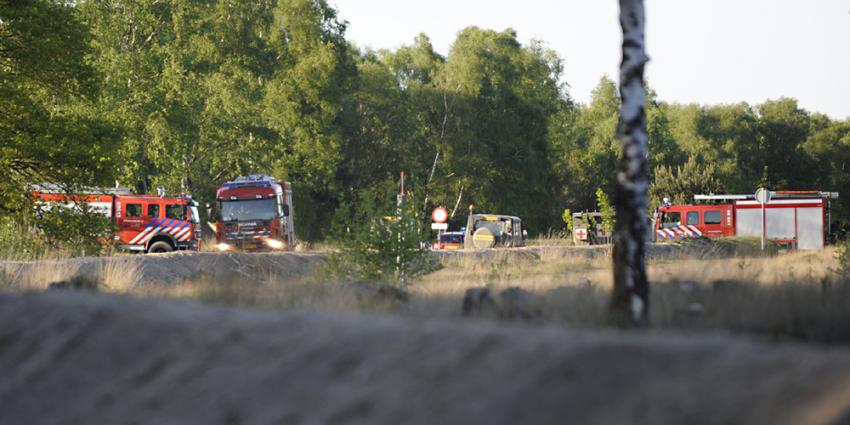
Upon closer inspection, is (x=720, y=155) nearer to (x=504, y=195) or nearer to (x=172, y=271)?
(x=504, y=195)

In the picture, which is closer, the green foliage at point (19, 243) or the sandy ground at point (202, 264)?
the sandy ground at point (202, 264)

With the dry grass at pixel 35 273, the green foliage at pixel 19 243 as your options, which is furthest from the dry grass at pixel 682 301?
the green foliage at pixel 19 243

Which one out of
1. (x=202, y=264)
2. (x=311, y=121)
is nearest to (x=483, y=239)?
(x=202, y=264)

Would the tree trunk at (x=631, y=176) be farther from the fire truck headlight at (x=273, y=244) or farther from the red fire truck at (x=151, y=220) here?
the red fire truck at (x=151, y=220)

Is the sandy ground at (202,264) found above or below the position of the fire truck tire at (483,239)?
below

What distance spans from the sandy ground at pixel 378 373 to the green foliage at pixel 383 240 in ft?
33.3

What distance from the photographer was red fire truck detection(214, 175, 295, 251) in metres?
38.4

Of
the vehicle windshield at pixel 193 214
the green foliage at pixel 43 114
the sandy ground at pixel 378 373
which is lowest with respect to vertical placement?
the sandy ground at pixel 378 373

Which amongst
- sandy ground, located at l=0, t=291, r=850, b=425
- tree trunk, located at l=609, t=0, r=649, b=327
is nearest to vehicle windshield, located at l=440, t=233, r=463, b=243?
tree trunk, located at l=609, t=0, r=649, b=327

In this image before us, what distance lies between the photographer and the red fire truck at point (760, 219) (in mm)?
49750

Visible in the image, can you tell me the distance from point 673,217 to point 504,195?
1788 centimetres

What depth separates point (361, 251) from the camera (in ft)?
66.1

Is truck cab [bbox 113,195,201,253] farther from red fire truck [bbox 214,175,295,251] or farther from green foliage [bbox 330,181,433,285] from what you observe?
green foliage [bbox 330,181,433,285]

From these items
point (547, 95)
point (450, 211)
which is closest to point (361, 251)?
point (450, 211)
